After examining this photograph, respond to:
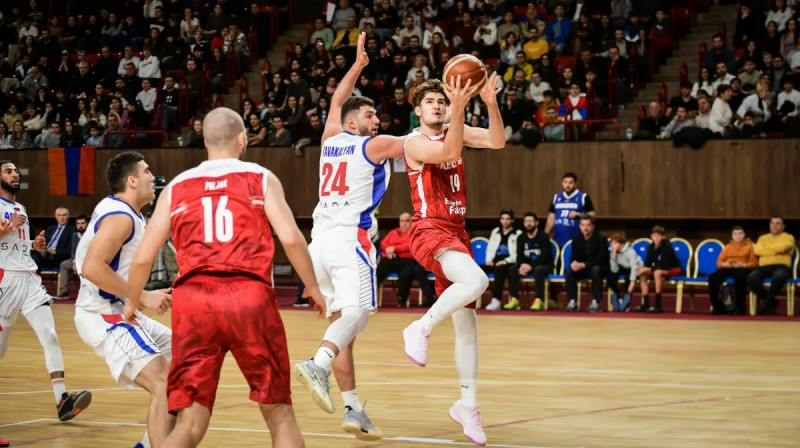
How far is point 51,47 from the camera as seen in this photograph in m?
25.7

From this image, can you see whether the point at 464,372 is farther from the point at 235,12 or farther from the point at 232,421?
the point at 235,12

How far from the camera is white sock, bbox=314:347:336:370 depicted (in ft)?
21.2

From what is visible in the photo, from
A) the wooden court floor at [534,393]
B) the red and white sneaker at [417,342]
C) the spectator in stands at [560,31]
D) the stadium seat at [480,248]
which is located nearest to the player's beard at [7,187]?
the wooden court floor at [534,393]

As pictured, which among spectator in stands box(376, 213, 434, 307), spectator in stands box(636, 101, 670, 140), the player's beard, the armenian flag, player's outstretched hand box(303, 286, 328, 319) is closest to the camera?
player's outstretched hand box(303, 286, 328, 319)

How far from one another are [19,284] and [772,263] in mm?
10890

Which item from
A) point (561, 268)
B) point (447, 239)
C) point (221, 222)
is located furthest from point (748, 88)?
point (221, 222)

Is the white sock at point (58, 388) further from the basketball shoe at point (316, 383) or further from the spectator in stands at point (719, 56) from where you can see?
the spectator in stands at point (719, 56)

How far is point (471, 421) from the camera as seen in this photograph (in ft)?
21.8

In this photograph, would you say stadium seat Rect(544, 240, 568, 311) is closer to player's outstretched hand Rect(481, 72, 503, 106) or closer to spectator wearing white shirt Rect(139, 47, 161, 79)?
player's outstretched hand Rect(481, 72, 503, 106)

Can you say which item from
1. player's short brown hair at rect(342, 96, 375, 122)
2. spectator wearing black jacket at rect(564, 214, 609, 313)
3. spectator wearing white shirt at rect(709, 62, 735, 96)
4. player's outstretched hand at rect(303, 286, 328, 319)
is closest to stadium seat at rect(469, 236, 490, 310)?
spectator wearing black jacket at rect(564, 214, 609, 313)

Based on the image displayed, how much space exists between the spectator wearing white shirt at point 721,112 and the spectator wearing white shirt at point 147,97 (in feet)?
37.4

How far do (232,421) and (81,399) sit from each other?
104cm

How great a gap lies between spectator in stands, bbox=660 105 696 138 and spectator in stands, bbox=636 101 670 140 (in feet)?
0.49

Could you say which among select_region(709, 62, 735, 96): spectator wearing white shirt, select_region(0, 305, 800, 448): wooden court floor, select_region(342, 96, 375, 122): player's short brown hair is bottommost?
select_region(0, 305, 800, 448): wooden court floor
